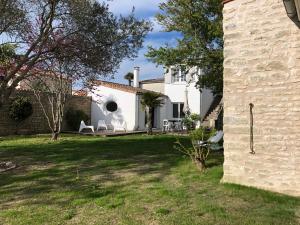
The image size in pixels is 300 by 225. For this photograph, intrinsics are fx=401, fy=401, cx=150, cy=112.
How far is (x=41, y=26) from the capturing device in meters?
12.1

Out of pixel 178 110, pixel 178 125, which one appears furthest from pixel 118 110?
pixel 178 110

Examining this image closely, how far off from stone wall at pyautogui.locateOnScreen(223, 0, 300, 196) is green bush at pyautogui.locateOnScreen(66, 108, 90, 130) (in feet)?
69.9

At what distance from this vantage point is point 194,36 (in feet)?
56.0

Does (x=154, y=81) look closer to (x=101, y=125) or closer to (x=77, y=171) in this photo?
(x=101, y=125)

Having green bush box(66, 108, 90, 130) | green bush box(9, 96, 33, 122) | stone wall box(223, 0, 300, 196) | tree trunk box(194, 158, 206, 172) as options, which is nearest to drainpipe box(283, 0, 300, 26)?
stone wall box(223, 0, 300, 196)

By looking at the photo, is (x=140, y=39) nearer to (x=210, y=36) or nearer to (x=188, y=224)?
(x=210, y=36)

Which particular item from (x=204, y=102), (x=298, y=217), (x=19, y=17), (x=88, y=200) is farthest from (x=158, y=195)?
(x=204, y=102)

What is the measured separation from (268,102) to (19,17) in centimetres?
773

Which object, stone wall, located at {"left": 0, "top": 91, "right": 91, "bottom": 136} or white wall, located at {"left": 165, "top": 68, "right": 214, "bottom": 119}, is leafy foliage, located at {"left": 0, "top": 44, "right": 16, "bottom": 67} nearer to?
stone wall, located at {"left": 0, "top": 91, "right": 91, "bottom": 136}

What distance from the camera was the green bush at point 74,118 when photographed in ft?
95.2

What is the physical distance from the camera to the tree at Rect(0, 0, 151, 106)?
11.8 m

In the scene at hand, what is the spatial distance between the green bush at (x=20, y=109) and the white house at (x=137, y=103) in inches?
218

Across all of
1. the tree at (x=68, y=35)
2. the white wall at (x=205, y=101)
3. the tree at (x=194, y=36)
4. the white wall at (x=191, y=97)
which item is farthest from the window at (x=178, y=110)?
the tree at (x=68, y=35)

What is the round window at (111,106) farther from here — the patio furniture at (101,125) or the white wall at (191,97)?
the white wall at (191,97)
